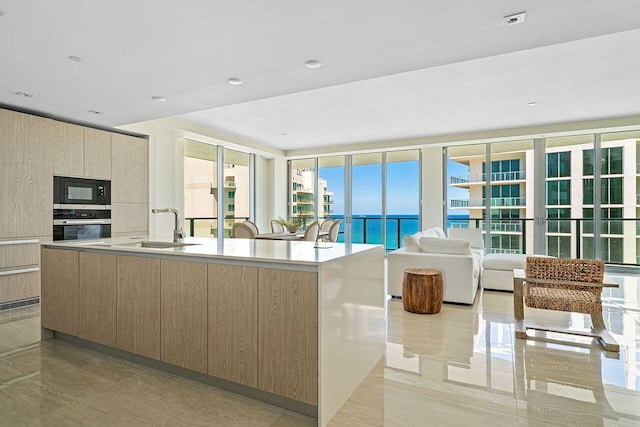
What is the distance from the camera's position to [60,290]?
303cm

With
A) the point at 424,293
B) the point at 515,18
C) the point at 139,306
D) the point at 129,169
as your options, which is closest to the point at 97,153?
the point at 129,169

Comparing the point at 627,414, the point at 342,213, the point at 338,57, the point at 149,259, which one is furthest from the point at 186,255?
the point at 342,213

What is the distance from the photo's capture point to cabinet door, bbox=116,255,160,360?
247 cm

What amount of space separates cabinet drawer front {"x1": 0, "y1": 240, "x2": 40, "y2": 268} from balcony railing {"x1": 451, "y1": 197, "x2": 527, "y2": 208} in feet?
23.7

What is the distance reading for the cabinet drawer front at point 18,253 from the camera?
13.0 ft

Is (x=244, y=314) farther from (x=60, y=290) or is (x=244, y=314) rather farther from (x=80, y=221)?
(x=80, y=221)

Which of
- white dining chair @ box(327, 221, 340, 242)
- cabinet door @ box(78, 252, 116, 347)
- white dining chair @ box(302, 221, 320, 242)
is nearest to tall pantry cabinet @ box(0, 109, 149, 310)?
cabinet door @ box(78, 252, 116, 347)

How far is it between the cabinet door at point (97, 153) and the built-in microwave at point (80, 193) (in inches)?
4.2

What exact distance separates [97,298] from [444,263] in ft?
11.8

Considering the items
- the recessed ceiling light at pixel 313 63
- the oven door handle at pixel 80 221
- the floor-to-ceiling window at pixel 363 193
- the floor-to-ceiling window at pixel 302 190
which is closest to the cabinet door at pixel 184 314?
the recessed ceiling light at pixel 313 63

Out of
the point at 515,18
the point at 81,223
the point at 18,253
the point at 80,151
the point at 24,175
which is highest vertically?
the point at 515,18

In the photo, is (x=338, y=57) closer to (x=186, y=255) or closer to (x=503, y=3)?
(x=503, y=3)

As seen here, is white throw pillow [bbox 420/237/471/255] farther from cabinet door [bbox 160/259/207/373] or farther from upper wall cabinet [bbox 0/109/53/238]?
upper wall cabinet [bbox 0/109/53/238]

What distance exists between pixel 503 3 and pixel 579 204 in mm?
5982
